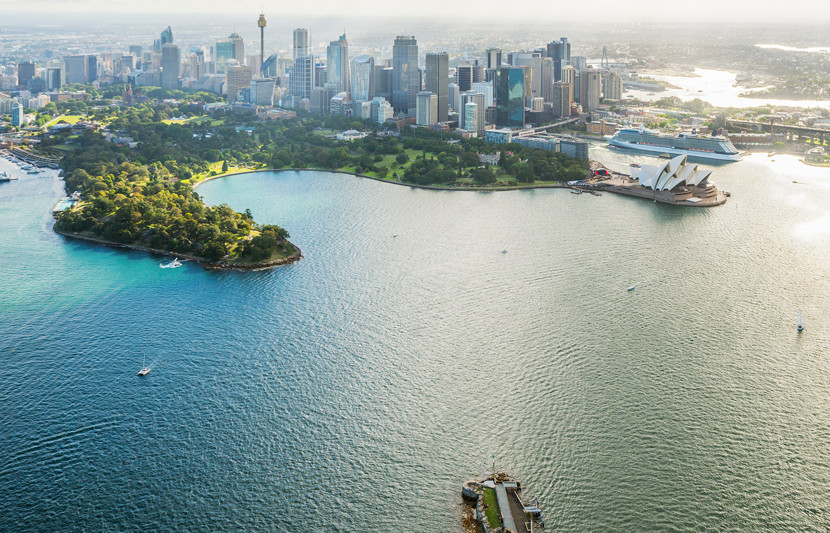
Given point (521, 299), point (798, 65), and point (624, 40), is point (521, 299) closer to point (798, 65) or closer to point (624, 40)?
point (798, 65)

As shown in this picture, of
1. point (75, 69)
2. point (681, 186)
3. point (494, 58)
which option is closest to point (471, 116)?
point (681, 186)

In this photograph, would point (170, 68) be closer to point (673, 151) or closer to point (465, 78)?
point (465, 78)

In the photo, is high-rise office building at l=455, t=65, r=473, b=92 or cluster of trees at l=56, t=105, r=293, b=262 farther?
high-rise office building at l=455, t=65, r=473, b=92

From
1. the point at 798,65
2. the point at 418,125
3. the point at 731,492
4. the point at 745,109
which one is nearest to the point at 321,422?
the point at 731,492

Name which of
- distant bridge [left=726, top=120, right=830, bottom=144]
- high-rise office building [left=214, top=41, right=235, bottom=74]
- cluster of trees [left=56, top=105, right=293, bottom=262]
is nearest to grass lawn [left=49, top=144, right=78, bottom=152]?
cluster of trees [left=56, top=105, right=293, bottom=262]

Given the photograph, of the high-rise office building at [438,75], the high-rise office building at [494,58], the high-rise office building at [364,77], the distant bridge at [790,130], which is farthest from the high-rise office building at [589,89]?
the high-rise office building at [364,77]

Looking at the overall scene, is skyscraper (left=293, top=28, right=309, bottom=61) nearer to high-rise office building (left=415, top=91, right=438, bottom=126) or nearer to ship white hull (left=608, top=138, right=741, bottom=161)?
high-rise office building (left=415, top=91, right=438, bottom=126)
